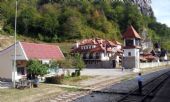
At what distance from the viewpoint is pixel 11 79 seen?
42906mm

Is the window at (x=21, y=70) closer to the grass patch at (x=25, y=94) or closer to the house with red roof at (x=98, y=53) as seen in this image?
the grass patch at (x=25, y=94)

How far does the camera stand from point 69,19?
429 feet

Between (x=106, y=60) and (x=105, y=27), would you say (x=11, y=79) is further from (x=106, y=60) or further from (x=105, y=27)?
(x=105, y=27)

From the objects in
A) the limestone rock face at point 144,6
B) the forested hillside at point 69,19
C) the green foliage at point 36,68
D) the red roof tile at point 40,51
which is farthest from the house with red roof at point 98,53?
the limestone rock face at point 144,6

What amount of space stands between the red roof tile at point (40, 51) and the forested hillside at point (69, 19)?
180 feet

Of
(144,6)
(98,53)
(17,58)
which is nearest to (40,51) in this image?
(17,58)

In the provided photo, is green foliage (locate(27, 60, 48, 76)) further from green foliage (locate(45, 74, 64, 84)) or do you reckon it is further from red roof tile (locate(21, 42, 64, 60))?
red roof tile (locate(21, 42, 64, 60))

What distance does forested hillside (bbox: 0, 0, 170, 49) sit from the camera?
125 metres

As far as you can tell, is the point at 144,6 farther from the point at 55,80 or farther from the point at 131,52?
the point at 55,80

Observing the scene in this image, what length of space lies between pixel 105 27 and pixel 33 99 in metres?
117

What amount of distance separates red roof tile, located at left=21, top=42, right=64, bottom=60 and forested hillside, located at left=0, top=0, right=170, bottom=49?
180 feet

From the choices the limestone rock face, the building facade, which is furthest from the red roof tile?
the limestone rock face

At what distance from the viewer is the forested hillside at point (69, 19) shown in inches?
4919

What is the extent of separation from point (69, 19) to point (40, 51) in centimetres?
8418
